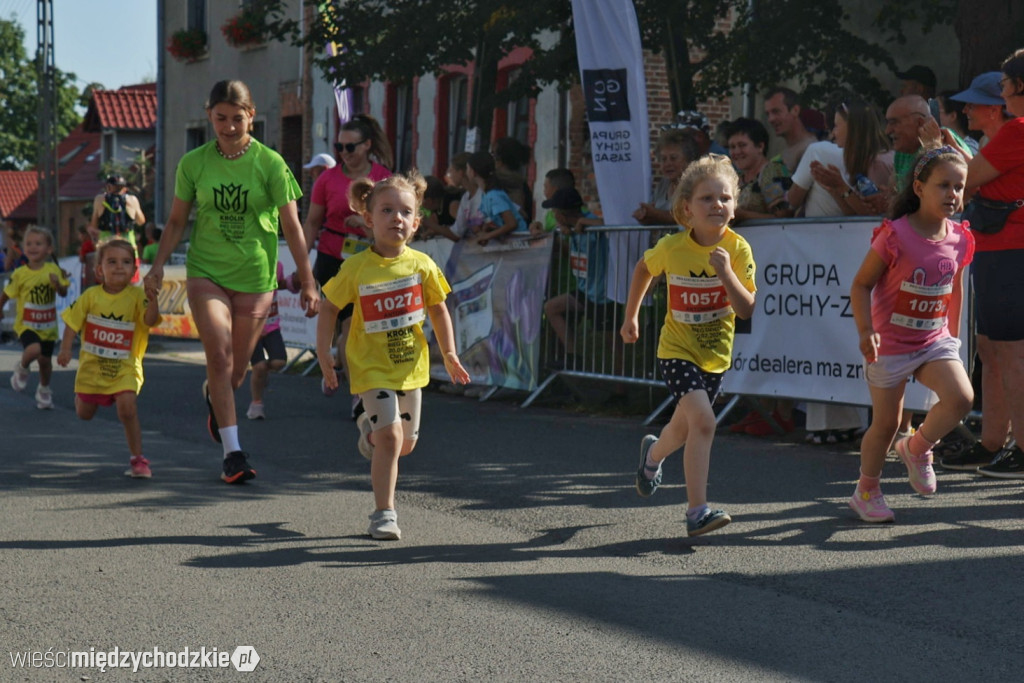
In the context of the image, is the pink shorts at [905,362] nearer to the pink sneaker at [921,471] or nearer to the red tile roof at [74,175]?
the pink sneaker at [921,471]

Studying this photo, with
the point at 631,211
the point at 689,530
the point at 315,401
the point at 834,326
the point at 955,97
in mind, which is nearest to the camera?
the point at 689,530

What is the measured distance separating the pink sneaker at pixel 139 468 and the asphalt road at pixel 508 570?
0.09 meters

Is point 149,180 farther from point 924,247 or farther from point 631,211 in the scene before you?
point 924,247

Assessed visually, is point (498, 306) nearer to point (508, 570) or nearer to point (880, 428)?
point (880, 428)

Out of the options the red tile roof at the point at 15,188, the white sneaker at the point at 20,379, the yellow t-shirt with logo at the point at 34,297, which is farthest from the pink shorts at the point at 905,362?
the red tile roof at the point at 15,188

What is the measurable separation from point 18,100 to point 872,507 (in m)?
87.2

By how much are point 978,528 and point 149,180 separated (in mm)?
40867

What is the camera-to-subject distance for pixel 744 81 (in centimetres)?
1545

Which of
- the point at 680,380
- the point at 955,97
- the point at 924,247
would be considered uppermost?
the point at 955,97

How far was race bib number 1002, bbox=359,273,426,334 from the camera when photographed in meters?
6.74

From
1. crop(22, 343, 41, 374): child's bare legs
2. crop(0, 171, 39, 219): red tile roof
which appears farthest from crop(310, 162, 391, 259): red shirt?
crop(0, 171, 39, 219): red tile roof

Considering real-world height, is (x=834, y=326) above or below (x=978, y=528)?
above

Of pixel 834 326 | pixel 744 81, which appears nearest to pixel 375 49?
pixel 744 81

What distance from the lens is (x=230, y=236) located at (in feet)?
26.6
